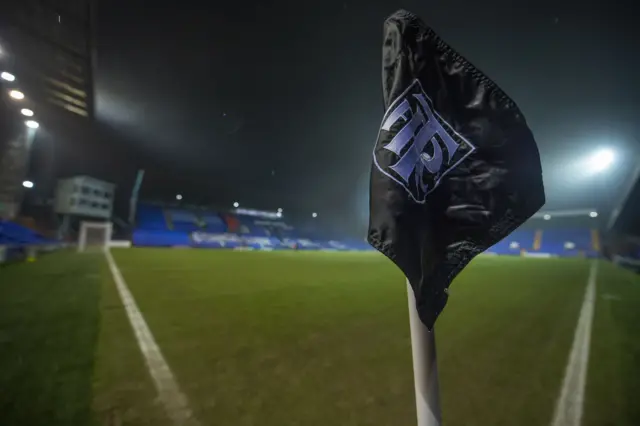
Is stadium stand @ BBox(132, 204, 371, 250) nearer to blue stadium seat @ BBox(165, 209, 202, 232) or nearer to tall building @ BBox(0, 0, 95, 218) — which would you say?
blue stadium seat @ BBox(165, 209, 202, 232)

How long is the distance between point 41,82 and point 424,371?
19.5 m

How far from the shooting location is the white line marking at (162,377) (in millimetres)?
1854

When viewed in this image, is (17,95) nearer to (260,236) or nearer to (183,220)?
(183,220)

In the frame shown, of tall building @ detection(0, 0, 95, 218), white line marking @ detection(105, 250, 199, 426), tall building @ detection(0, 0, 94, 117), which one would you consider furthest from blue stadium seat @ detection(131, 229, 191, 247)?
white line marking @ detection(105, 250, 199, 426)

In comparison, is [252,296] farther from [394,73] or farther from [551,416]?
[394,73]

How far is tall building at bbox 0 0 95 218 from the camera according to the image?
356 inches

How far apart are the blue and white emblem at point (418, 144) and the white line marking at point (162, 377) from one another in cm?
191

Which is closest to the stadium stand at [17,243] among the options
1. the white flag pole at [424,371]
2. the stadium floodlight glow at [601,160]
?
the white flag pole at [424,371]

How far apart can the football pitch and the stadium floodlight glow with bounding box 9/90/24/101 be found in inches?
503

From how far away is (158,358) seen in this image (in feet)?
8.84

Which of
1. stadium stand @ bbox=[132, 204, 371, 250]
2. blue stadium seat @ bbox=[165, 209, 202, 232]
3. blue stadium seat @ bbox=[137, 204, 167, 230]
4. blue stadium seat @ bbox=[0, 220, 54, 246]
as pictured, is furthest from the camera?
blue stadium seat @ bbox=[165, 209, 202, 232]

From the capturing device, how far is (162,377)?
7.65 ft

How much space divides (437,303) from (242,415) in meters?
1.59

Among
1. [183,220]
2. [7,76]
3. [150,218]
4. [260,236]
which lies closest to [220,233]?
[183,220]
